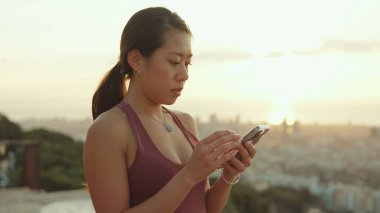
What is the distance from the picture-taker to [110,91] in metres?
1.87

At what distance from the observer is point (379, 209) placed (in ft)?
126

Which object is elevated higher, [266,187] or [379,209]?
[266,187]

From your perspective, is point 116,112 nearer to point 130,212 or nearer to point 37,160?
point 130,212

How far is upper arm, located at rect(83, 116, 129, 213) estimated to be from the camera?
5.25 feet

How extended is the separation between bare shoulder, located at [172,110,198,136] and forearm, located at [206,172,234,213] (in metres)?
0.17

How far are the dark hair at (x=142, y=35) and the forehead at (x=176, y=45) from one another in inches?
0.5

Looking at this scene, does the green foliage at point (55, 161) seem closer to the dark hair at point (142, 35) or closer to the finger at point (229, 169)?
the dark hair at point (142, 35)

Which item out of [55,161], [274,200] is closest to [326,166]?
[274,200]

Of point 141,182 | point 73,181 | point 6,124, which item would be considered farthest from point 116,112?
point 6,124

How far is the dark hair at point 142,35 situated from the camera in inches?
66.9

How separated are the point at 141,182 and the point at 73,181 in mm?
11077

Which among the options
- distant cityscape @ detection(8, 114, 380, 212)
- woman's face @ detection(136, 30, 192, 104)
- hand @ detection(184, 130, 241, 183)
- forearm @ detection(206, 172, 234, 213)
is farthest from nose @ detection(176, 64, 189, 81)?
distant cityscape @ detection(8, 114, 380, 212)

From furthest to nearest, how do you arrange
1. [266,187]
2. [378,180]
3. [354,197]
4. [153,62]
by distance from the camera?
[378,180]
[354,197]
[266,187]
[153,62]

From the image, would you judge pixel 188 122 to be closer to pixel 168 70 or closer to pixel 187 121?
pixel 187 121
